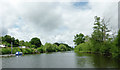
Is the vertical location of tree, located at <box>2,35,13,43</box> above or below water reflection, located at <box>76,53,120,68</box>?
above

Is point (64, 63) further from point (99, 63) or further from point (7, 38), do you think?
point (7, 38)

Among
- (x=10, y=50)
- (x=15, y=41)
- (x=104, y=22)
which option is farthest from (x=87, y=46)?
(x=15, y=41)

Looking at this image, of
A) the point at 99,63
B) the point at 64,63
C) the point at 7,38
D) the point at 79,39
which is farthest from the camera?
the point at 79,39

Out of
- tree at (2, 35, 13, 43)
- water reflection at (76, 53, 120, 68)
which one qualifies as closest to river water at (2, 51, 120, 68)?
water reflection at (76, 53, 120, 68)

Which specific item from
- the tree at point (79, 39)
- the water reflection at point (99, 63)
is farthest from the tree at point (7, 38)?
the water reflection at point (99, 63)

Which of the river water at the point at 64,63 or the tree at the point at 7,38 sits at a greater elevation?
the tree at the point at 7,38

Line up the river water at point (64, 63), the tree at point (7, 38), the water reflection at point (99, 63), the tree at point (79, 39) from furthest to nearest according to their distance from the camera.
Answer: the tree at point (79, 39) → the tree at point (7, 38) → the river water at point (64, 63) → the water reflection at point (99, 63)

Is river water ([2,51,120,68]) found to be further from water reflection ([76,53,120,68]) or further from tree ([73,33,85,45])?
tree ([73,33,85,45])

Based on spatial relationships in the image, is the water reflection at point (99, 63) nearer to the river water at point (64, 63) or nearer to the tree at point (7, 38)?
the river water at point (64, 63)

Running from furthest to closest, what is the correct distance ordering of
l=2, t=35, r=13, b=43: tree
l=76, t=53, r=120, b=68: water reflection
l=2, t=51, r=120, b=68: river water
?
l=2, t=35, r=13, b=43: tree < l=2, t=51, r=120, b=68: river water < l=76, t=53, r=120, b=68: water reflection

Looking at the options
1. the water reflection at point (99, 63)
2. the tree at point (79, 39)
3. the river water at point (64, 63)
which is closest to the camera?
the water reflection at point (99, 63)

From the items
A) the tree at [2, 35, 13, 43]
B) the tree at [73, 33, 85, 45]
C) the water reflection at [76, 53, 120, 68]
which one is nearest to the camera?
the water reflection at [76, 53, 120, 68]

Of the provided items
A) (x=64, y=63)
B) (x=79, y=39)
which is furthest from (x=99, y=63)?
(x=79, y=39)

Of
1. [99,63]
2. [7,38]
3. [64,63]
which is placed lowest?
[64,63]
